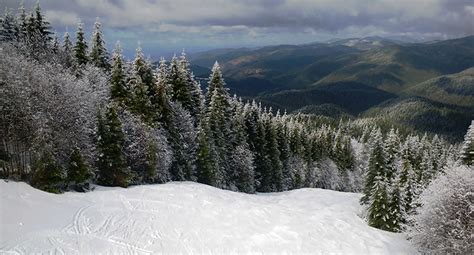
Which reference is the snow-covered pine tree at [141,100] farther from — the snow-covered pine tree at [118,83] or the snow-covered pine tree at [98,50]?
the snow-covered pine tree at [98,50]

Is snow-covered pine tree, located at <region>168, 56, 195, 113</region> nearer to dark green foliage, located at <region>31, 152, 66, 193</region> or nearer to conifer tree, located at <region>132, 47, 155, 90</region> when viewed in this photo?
conifer tree, located at <region>132, 47, 155, 90</region>

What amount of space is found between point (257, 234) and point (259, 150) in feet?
105

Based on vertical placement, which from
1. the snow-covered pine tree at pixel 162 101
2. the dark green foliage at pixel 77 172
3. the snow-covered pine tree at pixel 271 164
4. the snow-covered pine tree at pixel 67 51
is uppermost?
the snow-covered pine tree at pixel 67 51

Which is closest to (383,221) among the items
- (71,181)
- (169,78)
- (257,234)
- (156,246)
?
(257,234)

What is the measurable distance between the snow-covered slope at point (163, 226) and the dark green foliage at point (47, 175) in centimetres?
102

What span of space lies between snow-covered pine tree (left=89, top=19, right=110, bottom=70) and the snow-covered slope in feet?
75.1

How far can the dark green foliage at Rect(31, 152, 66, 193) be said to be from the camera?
73.1 feet

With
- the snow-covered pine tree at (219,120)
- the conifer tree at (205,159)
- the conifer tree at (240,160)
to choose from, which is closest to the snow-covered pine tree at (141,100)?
the conifer tree at (205,159)

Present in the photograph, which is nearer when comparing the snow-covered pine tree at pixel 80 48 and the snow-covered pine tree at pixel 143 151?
the snow-covered pine tree at pixel 143 151

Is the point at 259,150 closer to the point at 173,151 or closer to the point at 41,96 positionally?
the point at 173,151

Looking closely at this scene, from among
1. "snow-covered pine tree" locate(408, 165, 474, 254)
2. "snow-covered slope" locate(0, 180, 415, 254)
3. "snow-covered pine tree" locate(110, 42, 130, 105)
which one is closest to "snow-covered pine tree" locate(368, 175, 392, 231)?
"snow-covered slope" locate(0, 180, 415, 254)

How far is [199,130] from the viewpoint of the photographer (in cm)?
3894

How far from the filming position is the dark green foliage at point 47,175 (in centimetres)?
2228

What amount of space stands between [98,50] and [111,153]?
2013 cm
